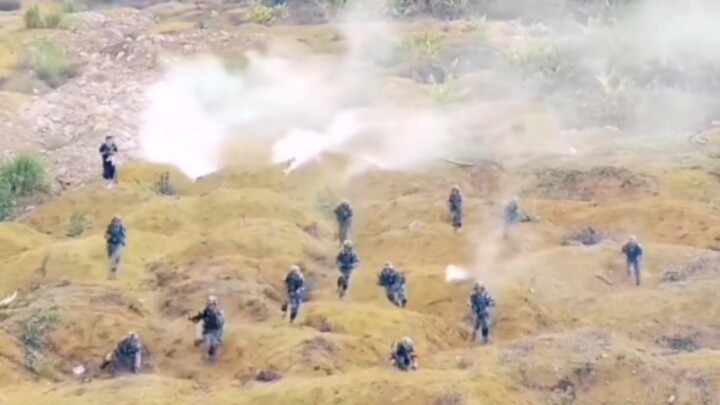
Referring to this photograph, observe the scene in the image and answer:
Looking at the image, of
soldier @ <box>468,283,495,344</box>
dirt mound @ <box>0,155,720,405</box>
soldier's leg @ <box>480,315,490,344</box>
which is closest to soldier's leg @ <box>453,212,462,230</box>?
dirt mound @ <box>0,155,720,405</box>

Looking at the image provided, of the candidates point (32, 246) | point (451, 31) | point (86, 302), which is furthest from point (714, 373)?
point (451, 31)

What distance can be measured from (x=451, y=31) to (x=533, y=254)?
23.9 meters

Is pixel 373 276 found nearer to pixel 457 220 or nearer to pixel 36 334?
pixel 457 220

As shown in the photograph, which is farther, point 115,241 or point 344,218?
point 344,218

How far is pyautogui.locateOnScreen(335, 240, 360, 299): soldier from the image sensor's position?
2367 centimetres

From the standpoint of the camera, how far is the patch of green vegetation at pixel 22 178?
31438 millimetres

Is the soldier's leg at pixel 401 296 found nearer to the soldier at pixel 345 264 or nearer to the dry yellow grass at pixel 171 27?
the soldier at pixel 345 264

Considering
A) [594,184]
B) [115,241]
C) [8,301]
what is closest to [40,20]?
[594,184]

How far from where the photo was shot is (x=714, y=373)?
1988 centimetres

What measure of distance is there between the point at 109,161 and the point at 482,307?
455 inches

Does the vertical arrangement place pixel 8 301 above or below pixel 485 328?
above

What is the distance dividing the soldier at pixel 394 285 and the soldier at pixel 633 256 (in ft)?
15.2

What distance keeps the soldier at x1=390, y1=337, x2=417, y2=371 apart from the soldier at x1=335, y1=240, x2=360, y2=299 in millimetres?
4230

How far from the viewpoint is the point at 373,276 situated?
81.8ft
